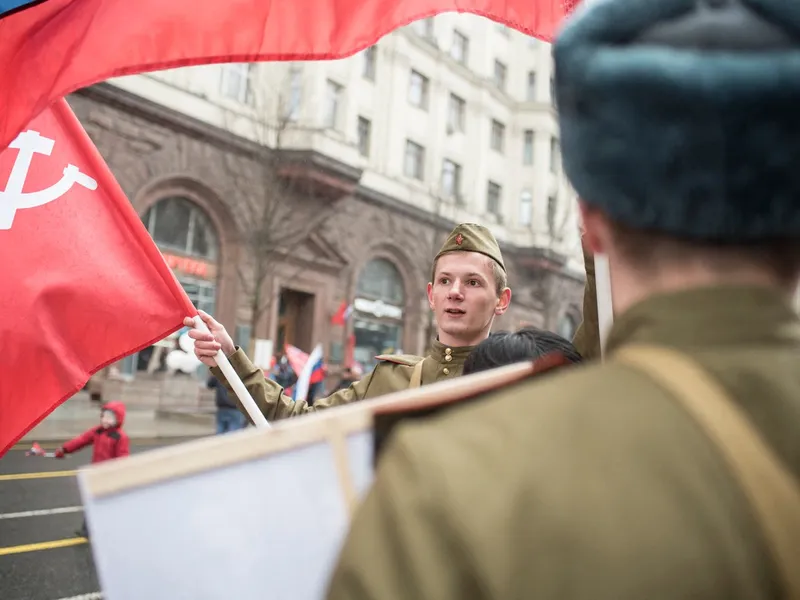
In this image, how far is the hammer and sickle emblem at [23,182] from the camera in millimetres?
2871

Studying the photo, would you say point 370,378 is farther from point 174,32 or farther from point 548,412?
point 548,412

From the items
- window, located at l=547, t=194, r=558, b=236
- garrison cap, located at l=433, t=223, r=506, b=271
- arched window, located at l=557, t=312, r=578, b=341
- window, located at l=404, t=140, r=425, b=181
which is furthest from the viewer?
arched window, located at l=557, t=312, r=578, b=341

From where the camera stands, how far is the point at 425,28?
26125 millimetres

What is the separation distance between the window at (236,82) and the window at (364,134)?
4.69 m

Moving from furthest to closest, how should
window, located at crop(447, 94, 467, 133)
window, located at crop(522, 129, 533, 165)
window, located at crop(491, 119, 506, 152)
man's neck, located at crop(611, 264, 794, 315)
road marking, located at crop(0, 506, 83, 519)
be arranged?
window, located at crop(522, 129, 533, 165) → window, located at crop(491, 119, 506, 152) → window, located at crop(447, 94, 467, 133) → road marking, located at crop(0, 506, 83, 519) → man's neck, located at crop(611, 264, 794, 315)

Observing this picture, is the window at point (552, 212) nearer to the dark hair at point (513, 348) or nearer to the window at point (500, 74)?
the window at point (500, 74)

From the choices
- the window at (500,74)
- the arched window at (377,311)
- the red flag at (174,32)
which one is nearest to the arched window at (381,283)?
the arched window at (377,311)

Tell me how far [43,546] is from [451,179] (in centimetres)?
2315

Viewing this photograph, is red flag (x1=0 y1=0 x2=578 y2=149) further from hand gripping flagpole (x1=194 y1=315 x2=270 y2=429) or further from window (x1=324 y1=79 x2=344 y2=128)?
window (x1=324 y1=79 x2=344 y2=128)

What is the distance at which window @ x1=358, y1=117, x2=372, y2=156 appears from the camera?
77.2ft

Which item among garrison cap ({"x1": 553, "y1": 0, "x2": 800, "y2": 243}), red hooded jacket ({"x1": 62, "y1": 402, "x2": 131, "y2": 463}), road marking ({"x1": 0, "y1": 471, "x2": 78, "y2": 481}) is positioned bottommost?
road marking ({"x1": 0, "y1": 471, "x2": 78, "y2": 481})

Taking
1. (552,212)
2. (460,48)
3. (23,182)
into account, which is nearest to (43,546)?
(23,182)

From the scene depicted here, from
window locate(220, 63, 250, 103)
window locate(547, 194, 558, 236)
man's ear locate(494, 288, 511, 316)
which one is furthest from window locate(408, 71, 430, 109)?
man's ear locate(494, 288, 511, 316)

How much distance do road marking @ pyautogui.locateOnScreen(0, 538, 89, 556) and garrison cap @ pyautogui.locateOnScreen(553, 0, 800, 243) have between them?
6.30 meters
